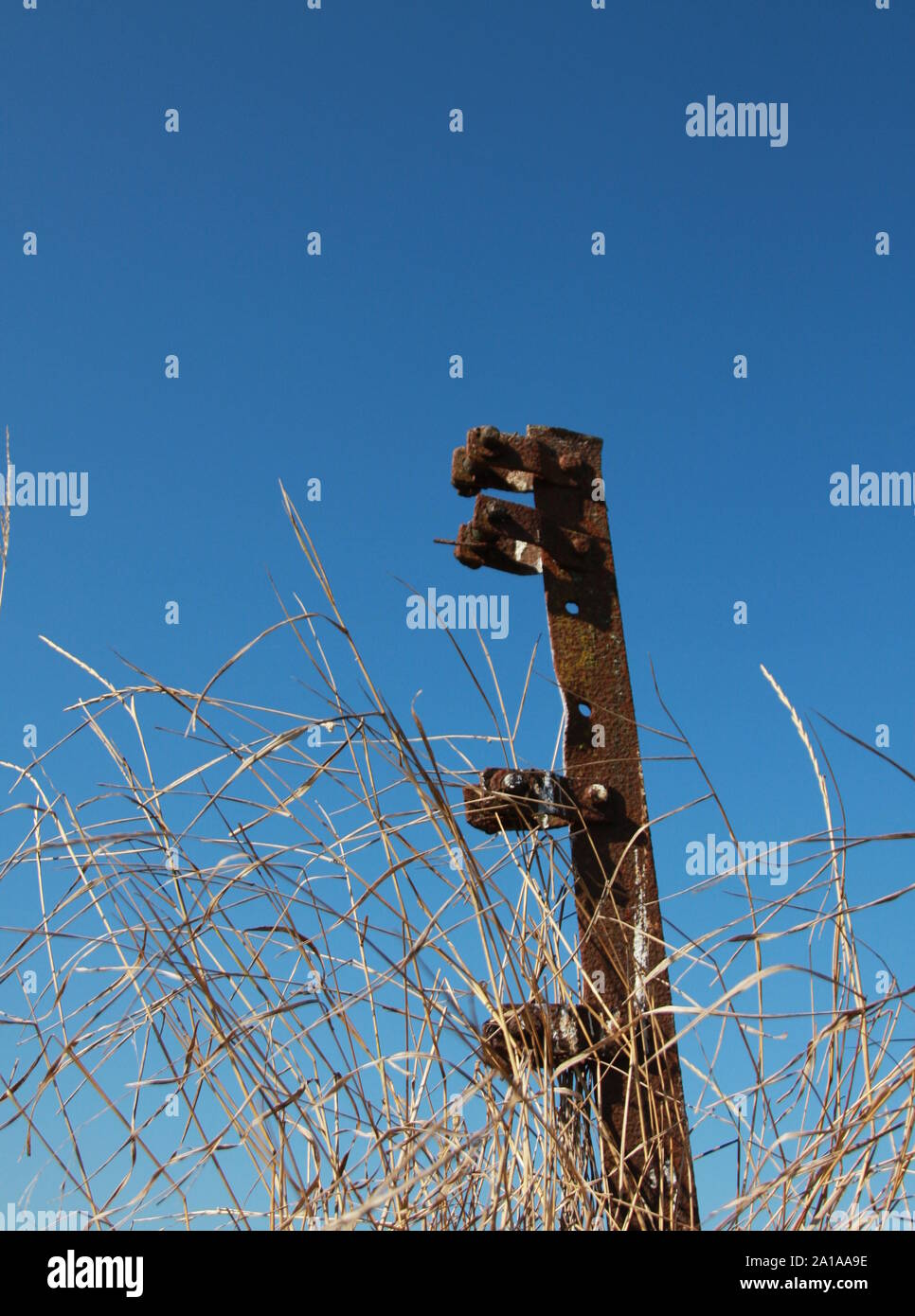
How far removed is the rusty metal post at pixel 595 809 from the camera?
6.75 ft

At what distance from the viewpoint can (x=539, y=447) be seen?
287 centimetres

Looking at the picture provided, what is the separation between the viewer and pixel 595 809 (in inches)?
99.9

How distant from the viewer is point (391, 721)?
6.35ft

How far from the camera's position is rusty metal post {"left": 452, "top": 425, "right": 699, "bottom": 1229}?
206cm

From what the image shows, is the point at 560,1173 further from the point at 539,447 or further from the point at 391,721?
the point at 539,447
